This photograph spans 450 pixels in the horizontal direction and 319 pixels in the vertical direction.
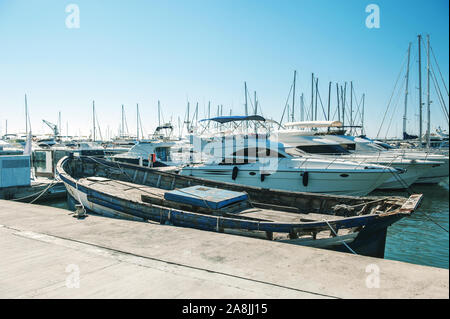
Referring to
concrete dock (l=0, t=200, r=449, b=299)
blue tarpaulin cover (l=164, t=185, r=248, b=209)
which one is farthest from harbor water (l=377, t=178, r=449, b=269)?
blue tarpaulin cover (l=164, t=185, r=248, b=209)

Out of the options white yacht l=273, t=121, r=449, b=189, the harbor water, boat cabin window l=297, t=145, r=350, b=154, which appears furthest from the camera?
boat cabin window l=297, t=145, r=350, b=154

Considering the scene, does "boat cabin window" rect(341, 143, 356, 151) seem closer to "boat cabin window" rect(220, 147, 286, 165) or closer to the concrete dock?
"boat cabin window" rect(220, 147, 286, 165)

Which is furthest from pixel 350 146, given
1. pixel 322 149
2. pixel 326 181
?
pixel 326 181

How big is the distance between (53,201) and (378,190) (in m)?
19.9

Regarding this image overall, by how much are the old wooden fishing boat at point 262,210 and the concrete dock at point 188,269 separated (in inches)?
22.9

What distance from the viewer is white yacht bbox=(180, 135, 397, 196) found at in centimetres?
1541

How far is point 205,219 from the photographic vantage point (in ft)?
23.5

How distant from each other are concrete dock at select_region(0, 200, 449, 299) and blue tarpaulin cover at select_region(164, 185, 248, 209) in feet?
3.78

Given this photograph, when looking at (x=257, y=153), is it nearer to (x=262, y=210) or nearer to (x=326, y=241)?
(x=262, y=210)

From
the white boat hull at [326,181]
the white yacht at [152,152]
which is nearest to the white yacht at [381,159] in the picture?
the white boat hull at [326,181]

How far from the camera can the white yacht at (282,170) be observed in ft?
50.6

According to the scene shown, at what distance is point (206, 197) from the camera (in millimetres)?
8148

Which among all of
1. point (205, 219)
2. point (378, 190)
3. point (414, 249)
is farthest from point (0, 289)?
point (378, 190)
